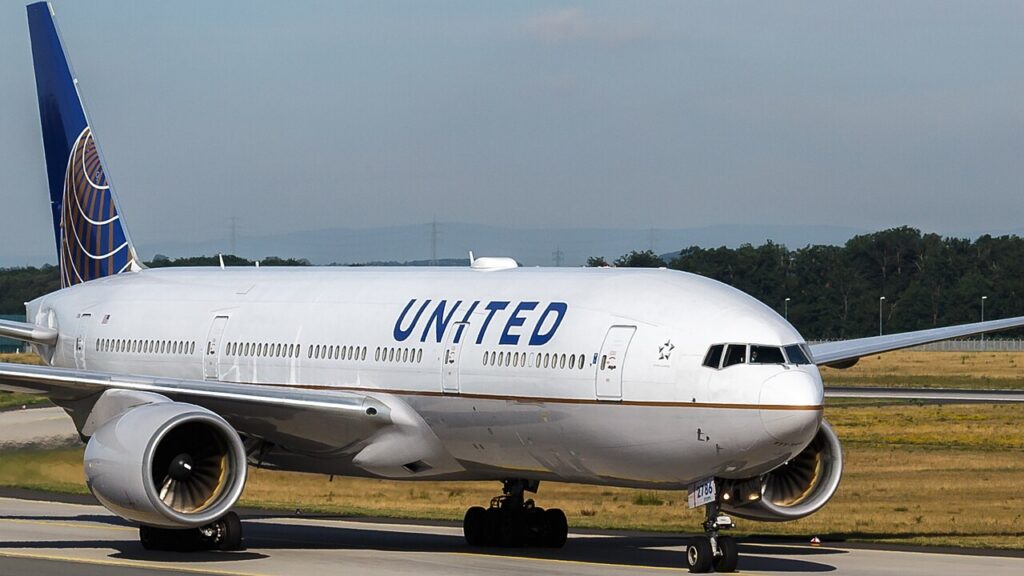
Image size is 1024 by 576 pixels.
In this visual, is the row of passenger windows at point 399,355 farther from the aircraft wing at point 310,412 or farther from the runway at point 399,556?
the runway at point 399,556

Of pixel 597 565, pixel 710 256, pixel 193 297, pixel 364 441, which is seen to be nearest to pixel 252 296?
pixel 193 297

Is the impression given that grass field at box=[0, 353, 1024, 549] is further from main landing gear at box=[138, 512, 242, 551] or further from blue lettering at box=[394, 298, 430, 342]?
main landing gear at box=[138, 512, 242, 551]

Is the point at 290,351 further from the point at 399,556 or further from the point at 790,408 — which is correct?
the point at 790,408

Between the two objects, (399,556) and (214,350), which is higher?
(214,350)

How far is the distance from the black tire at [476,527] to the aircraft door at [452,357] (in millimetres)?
3435

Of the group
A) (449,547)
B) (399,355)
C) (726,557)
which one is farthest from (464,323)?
(726,557)

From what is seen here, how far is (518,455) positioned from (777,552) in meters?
4.89

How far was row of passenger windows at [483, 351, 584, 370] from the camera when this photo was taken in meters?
23.2

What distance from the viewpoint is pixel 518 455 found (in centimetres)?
2420

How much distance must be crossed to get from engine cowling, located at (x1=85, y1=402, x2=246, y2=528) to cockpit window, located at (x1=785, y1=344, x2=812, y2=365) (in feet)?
27.1

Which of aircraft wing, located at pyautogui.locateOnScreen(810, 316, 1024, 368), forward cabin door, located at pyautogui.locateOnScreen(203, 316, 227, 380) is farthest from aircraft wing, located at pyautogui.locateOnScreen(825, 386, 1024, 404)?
forward cabin door, located at pyautogui.locateOnScreen(203, 316, 227, 380)

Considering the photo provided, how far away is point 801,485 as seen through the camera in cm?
2464

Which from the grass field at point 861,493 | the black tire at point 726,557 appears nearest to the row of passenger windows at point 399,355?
the black tire at point 726,557

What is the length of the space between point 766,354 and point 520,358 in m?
3.92
